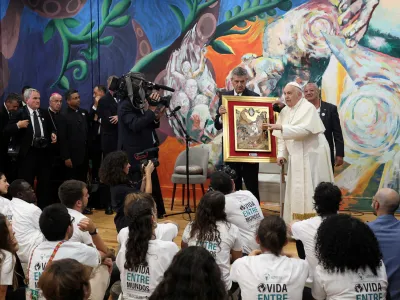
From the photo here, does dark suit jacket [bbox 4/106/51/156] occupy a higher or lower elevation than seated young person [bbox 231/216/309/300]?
higher

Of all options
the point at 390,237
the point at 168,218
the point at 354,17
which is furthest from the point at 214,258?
the point at 354,17

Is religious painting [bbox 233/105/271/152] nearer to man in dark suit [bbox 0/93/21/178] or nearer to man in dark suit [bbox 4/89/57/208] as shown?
man in dark suit [bbox 4/89/57/208]

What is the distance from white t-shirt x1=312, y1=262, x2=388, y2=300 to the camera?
100 inches

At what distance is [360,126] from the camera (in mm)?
7008

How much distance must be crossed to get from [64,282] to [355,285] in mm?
1362

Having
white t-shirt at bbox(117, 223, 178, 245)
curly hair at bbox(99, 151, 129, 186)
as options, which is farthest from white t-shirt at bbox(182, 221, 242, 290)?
curly hair at bbox(99, 151, 129, 186)

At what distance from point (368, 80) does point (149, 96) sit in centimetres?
307

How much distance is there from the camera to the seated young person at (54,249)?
9.04 ft

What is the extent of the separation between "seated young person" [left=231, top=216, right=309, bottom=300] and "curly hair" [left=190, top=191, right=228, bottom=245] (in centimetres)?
54

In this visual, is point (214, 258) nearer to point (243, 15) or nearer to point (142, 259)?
point (142, 259)

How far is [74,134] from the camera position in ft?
23.0

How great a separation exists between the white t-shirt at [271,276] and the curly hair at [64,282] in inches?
34.1

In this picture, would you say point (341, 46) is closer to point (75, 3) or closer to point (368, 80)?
point (368, 80)

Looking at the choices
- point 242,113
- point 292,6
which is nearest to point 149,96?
point 242,113
